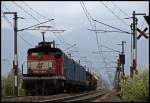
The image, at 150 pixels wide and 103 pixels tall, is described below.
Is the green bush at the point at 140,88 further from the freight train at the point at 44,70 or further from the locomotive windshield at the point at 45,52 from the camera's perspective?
the locomotive windshield at the point at 45,52

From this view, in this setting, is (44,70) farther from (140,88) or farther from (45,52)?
(140,88)

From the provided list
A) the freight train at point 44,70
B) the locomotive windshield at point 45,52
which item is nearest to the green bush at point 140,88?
the freight train at point 44,70

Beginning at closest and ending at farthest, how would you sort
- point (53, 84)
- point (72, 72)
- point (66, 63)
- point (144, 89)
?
point (144, 89)
point (53, 84)
point (66, 63)
point (72, 72)

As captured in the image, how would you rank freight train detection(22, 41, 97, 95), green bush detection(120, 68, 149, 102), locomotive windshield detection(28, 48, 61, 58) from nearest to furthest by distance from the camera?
green bush detection(120, 68, 149, 102) → freight train detection(22, 41, 97, 95) → locomotive windshield detection(28, 48, 61, 58)

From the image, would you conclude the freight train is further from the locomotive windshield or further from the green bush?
the green bush

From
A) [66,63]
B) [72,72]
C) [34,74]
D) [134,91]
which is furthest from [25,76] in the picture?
[134,91]

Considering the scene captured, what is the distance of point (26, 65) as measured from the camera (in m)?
46.8

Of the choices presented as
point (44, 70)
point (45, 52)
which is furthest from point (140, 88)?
point (45, 52)

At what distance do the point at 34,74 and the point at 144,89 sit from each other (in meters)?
15.5

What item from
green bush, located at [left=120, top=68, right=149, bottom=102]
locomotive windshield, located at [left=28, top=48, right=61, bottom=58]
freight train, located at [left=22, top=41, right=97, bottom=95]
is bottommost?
green bush, located at [left=120, top=68, right=149, bottom=102]

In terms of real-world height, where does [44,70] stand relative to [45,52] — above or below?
below

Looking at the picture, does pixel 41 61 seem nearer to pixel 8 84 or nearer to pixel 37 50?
pixel 37 50

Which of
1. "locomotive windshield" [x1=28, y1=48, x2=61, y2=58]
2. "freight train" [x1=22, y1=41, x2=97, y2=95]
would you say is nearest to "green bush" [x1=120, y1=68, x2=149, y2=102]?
"freight train" [x1=22, y1=41, x2=97, y2=95]

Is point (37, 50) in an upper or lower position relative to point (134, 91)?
upper
